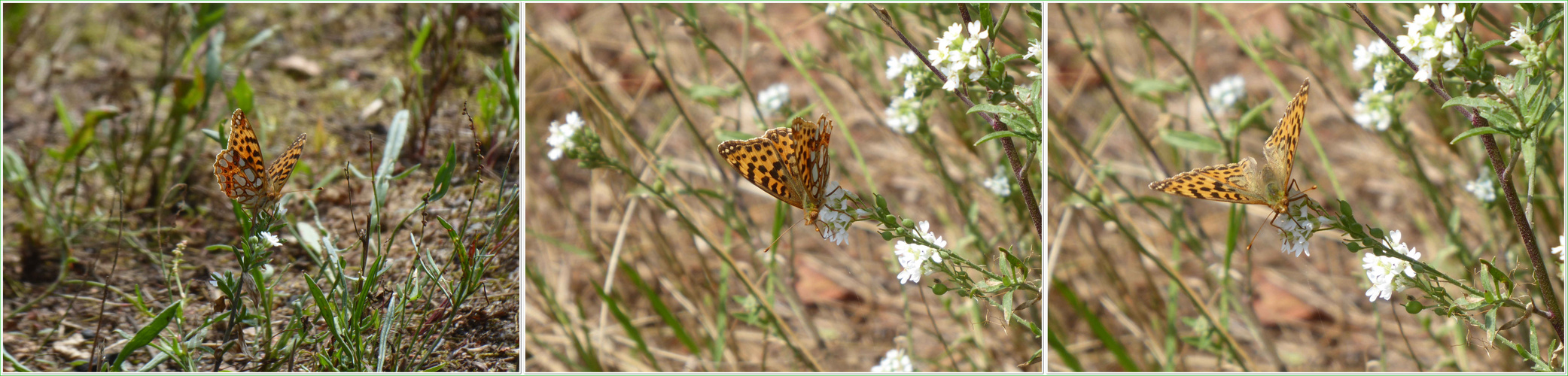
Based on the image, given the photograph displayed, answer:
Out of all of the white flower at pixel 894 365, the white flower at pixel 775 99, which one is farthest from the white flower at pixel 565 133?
the white flower at pixel 894 365

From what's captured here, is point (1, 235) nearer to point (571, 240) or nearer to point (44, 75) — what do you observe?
point (44, 75)

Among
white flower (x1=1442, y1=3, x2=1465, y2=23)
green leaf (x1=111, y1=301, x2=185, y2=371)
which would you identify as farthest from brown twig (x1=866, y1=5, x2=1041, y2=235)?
green leaf (x1=111, y1=301, x2=185, y2=371)

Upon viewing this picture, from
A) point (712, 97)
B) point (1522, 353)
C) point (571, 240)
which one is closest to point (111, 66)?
point (571, 240)

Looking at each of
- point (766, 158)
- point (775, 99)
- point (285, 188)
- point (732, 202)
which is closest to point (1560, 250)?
point (766, 158)

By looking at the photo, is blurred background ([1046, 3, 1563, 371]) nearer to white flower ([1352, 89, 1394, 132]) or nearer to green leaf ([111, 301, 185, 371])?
white flower ([1352, 89, 1394, 132])

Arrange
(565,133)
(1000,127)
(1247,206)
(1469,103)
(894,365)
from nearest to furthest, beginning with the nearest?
(1469,103) → (1000,127) → (565,133) → (894,365) → (1247,206)

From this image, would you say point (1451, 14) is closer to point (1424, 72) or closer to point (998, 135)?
point (1424, 72)

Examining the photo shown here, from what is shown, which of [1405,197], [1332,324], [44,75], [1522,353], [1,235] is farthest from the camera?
[1405,197]
